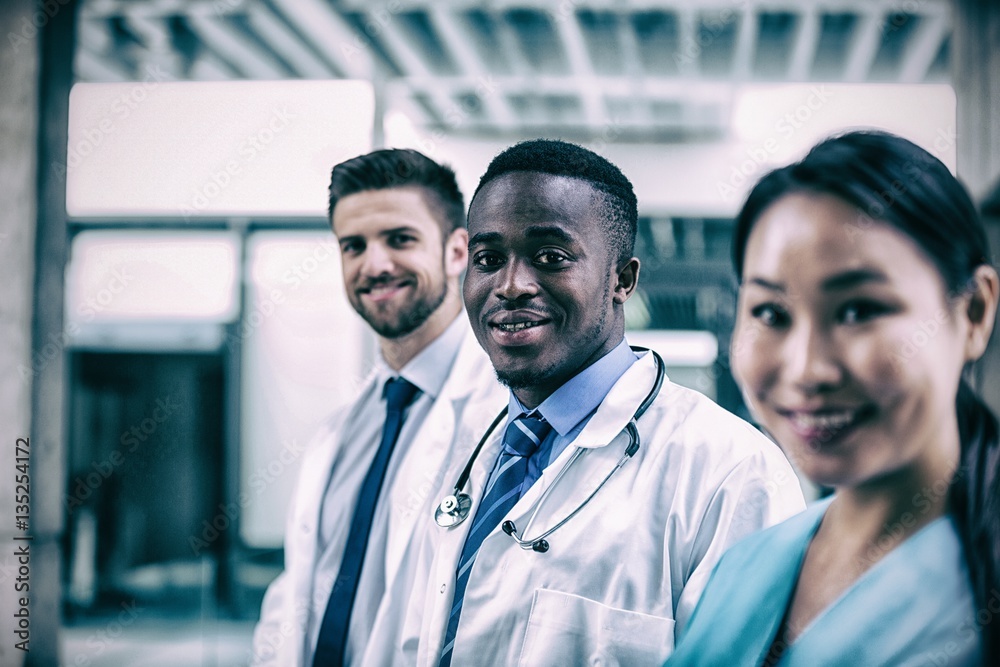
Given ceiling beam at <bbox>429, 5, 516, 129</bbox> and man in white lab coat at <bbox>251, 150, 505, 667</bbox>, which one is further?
ceiling beam at <bbox>429, 5, 516, 129</bbox>

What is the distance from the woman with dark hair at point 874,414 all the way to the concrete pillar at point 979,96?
418 mm

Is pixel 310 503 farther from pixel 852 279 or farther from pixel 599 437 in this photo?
pixel 852 279

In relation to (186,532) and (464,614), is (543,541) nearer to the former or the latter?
(464,614)

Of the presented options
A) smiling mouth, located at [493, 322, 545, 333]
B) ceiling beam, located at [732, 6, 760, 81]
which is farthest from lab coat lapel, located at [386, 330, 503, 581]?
ceiling beam, located at [732, 6, 760, 81]

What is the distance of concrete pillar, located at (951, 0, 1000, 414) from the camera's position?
138cm

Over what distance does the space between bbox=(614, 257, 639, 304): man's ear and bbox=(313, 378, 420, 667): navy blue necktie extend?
63cm

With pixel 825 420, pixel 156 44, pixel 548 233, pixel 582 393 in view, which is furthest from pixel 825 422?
pixel 156 44

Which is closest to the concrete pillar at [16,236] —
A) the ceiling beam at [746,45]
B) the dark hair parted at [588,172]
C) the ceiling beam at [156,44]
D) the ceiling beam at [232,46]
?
the ceiling beam at [156,44]

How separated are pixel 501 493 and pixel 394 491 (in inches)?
15.0

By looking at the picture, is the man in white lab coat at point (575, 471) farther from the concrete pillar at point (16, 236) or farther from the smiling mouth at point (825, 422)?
the concrete pillar at point (16, 236)

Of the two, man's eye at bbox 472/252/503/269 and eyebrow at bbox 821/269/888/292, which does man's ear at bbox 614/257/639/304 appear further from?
eyebrow at bbox 821/269/888/292

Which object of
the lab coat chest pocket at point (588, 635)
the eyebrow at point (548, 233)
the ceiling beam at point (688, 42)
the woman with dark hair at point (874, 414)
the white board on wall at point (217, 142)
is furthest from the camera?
the white board on wall at point (217, 142)

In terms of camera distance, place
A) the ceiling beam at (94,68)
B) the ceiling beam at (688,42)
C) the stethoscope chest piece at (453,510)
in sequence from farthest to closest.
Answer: the ceiling beam at (94,68), the ceiling beam at (688,42), the stethoscope chest piece at (453,510)

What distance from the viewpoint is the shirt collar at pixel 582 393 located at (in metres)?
1.40
